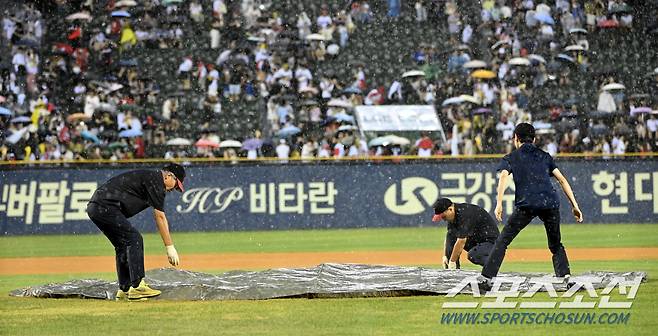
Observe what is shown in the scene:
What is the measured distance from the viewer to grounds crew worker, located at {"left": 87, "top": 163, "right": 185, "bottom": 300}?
1288cm

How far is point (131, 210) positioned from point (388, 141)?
18205 mm

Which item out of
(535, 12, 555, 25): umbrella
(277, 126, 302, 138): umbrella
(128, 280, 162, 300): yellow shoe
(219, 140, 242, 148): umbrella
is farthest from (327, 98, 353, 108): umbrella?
(128, 280, 162, 300): yellow shoe

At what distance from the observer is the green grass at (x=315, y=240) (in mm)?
22969

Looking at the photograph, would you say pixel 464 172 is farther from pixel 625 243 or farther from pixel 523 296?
pixel 523 296

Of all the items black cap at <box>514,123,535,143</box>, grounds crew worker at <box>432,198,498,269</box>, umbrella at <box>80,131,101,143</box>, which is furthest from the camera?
umbrella at <box>80,131,101,143</box>

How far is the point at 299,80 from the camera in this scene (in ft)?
110

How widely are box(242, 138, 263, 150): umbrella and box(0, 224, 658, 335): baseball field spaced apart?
370 centimetres

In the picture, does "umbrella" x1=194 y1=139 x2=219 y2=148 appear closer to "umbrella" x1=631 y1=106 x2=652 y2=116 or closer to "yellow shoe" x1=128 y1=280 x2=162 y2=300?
"umbrella" x1=631 y1=106 x2=652 y2=116

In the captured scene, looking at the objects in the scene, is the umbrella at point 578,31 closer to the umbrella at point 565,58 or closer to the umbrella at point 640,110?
the umbrella at point 565,58

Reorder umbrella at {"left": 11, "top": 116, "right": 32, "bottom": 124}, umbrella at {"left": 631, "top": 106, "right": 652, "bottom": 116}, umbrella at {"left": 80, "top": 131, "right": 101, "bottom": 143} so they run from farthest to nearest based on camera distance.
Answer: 1. umbrella at {"left": 631, "top": 106, "right": 652, "bottom": 116}
2. umbrella at {"left": 11, "top": 116, "right": 32, "bottom": 124}
3. umbrella at {"left": 80, "top": 131, "right": 101, "bottom": 143}

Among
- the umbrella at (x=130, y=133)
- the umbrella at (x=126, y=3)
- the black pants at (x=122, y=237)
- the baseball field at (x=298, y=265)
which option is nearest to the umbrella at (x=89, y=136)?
the umbrella at (x=130, y=133)

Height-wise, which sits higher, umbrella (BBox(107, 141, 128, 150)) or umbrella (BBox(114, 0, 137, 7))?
umbrella (BBox(114, 0, 137, 7))

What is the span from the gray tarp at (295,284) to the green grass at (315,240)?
7.31 meters

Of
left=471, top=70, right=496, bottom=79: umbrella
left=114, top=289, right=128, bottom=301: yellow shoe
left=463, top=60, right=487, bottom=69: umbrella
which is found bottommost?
left=114, top=289, right=128, bottom=301: yellow shoe
